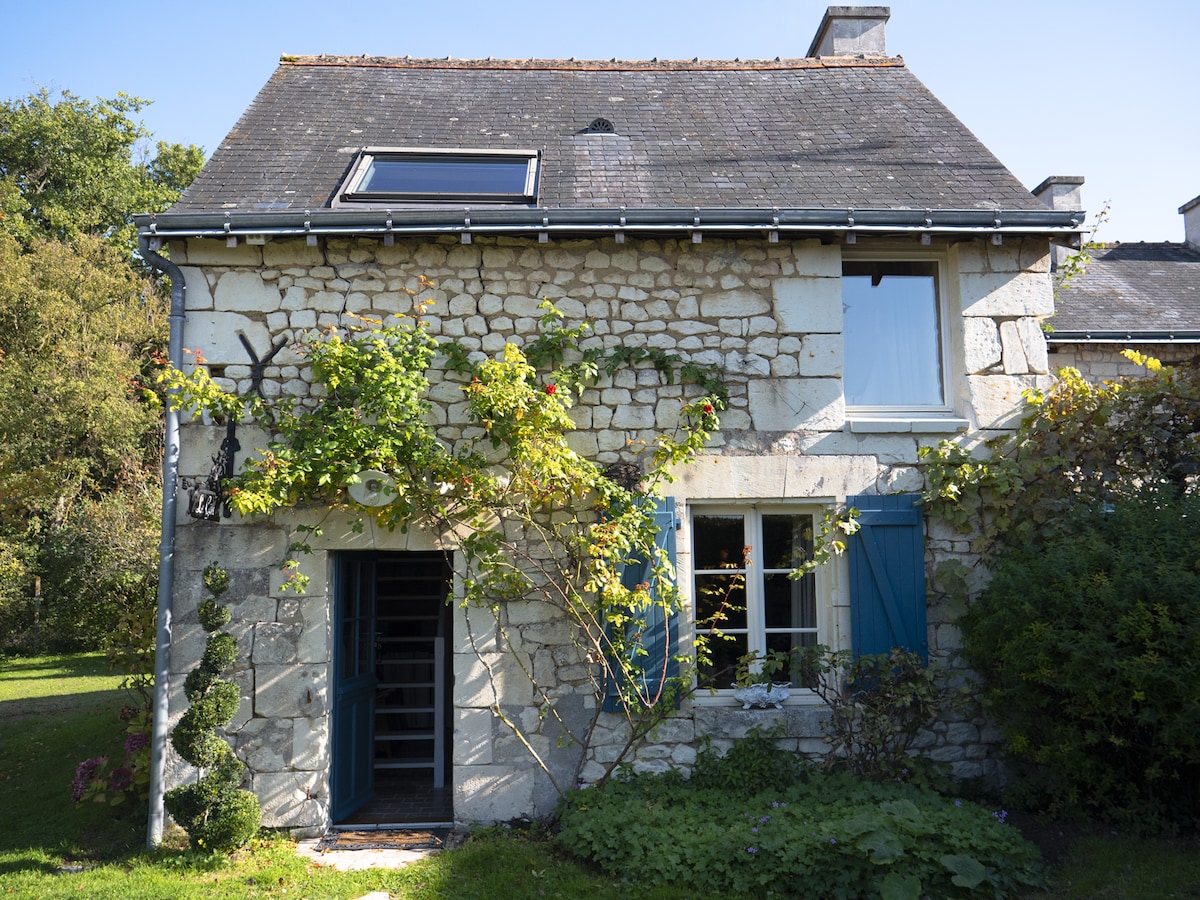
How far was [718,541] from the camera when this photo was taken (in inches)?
224

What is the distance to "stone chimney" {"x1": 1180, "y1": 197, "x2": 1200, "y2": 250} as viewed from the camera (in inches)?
449

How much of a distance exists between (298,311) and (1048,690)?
5237 millimetres

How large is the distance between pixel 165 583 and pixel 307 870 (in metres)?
1.98

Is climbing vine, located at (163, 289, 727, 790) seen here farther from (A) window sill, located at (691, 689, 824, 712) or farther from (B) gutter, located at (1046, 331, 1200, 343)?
(B) gutter, located at (1046, 331, 1200, 343)

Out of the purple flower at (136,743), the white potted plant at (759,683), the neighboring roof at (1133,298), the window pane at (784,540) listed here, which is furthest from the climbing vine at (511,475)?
the neighboring roof at (1133,298)

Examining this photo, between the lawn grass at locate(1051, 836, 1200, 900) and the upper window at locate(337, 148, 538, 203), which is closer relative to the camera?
the lawn grass at locate(1051, 836, 1200, 900)

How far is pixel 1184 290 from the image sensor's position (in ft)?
31.1

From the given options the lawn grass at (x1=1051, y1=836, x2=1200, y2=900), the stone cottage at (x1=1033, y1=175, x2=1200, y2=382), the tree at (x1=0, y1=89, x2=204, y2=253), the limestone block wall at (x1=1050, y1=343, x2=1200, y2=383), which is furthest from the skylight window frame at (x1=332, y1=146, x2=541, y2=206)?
the tree at (x1=0, y1=89, x2=204, y2=253)

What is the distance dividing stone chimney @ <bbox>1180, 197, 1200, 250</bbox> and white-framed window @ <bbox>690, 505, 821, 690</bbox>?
9390mm

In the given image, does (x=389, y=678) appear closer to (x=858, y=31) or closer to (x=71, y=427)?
(x=858, y=31)

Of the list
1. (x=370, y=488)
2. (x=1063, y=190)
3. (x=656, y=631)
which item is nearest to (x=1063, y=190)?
(x=1063, y=190)

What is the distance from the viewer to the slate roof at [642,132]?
5945 millimetres

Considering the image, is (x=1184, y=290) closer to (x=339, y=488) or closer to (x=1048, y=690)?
(x=1048, y=690)

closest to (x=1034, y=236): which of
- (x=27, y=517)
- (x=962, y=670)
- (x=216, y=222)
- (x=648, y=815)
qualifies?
(x=962, y=670)
